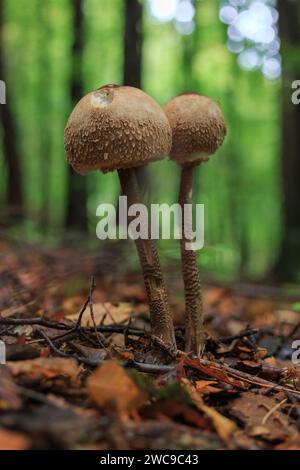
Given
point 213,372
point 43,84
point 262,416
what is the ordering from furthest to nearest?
point 43,84
point 213,372
point 262,416

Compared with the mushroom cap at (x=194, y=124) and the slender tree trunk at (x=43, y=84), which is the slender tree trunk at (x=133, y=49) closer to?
the mushroom cap at (x=194, y=124)

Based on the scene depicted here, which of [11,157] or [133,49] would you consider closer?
[133,49]

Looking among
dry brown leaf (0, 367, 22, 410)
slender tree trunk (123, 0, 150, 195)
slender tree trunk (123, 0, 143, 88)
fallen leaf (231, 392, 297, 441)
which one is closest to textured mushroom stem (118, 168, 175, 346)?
fallen leaf (231, 392, 297, 441)

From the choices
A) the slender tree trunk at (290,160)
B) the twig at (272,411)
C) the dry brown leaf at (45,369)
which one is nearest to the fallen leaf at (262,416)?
the twig at (272,411)

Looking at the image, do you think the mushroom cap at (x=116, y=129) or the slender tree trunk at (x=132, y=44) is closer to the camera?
the mushroom cap at (x=116, y=129)

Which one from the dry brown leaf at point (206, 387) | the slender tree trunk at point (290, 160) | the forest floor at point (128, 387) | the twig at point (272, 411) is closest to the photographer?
the forest floor at point (128, 387)

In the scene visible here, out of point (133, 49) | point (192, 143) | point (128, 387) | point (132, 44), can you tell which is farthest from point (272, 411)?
point (132, 44)

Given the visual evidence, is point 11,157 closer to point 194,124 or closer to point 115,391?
point 194,124
